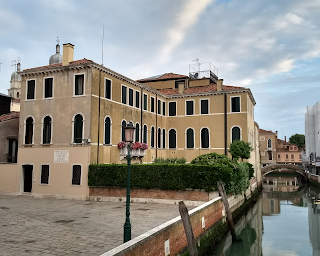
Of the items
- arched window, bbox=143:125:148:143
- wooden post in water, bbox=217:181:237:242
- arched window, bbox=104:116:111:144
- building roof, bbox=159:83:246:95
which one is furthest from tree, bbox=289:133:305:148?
wooden post in water, bbox=217:181:237:242

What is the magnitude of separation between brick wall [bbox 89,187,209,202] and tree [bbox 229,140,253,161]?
809 cm

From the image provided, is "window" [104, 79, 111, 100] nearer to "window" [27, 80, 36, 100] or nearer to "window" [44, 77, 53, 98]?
"window" [44, 77, 53, 98]

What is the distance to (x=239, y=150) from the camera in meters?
22.8

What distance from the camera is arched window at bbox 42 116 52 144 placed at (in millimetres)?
18688

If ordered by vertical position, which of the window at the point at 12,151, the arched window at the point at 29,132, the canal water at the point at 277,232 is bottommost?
the canal water at the point at 277,232

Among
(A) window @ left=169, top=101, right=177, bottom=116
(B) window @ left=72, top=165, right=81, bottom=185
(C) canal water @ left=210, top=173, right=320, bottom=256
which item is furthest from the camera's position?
(A) window @ left=169, top=101, right=177, bottom=116

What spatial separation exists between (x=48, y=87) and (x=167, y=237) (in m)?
13.8

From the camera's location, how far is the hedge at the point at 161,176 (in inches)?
613

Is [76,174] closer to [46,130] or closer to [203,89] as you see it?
[46,130]

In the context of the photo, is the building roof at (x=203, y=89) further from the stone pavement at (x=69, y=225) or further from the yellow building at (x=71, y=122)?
the stone pavement at (x=69, y=225)

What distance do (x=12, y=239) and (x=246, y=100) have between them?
2007 cm

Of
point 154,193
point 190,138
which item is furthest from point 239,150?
point 154,193

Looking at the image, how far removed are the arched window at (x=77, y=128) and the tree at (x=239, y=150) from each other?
11060mm

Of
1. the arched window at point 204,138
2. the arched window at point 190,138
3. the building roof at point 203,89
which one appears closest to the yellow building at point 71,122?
the arched window at point 190,138
